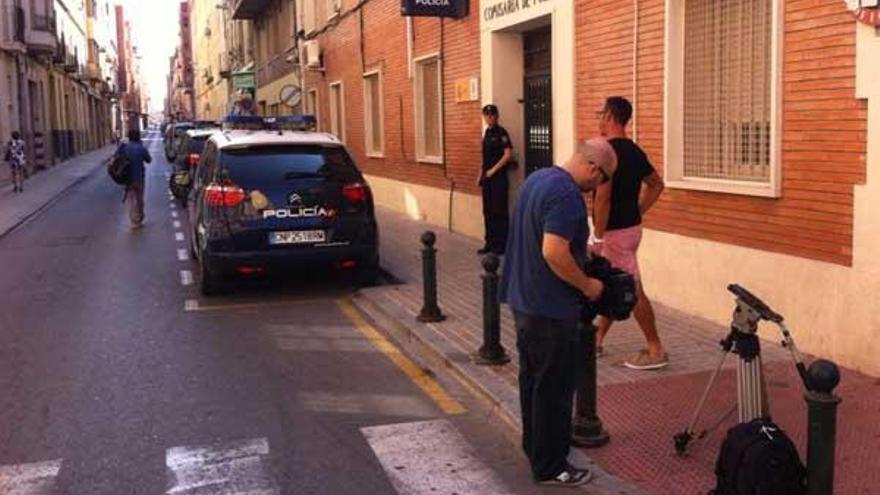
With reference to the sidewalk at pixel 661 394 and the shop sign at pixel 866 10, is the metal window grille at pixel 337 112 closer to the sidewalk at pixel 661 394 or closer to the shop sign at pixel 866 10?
the sidewalk at pixel 661 394

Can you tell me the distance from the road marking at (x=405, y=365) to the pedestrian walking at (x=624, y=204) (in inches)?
46.7

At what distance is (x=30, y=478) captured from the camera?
5137mm

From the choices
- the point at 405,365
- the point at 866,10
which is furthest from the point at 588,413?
the point at 866,10

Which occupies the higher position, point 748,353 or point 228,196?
point 228,196

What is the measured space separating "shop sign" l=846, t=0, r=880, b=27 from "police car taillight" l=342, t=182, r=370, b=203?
17.8 ft

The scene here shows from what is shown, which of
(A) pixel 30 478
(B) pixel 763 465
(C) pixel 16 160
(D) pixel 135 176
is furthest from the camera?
(C) pixel 16 160

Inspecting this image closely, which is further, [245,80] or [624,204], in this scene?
[245,80]

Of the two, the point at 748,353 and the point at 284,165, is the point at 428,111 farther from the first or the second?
the point at 748,353

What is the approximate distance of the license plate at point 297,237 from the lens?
32.9ft

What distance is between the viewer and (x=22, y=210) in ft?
73.8

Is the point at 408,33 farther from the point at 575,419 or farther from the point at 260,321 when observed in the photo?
the point at 575,419

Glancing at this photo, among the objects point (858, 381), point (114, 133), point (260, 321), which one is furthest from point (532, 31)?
point (114, 133)

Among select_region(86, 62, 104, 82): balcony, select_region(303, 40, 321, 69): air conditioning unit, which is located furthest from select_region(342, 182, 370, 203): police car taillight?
select_region(86, 62, 104, 82): balcony

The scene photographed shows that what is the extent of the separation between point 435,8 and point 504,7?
1636 mm
